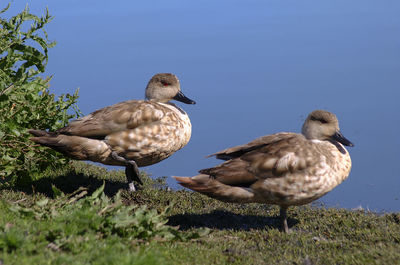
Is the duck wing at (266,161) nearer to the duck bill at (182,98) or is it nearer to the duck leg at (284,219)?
the duck leg at (284,219)

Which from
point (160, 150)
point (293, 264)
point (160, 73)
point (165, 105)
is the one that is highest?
point (160, 73)

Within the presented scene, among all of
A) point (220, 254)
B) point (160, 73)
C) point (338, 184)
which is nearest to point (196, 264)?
point (220, 254)

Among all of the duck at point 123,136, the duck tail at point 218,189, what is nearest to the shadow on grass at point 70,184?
the duck at point 123,136

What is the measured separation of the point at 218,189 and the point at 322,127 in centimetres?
203

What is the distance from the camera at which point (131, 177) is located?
10125mm

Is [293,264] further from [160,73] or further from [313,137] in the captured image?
[160,73]

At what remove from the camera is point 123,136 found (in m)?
9.19

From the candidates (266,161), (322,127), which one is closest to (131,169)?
(266,161)

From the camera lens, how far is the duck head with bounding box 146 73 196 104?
34.3ft

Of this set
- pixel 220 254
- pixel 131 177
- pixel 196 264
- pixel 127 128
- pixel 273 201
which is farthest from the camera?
pixel 131 177

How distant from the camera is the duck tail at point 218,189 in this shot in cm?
801

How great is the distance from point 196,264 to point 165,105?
179 inches

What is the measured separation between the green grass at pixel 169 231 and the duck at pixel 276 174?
2.16ft

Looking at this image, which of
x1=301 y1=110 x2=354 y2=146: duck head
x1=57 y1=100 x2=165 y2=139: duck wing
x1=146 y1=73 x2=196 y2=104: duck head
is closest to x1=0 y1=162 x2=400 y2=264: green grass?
x1=57 y1=100 x2=165 y2=139: duck wing
